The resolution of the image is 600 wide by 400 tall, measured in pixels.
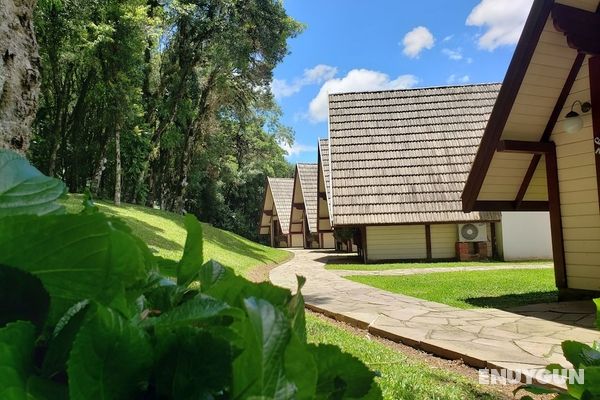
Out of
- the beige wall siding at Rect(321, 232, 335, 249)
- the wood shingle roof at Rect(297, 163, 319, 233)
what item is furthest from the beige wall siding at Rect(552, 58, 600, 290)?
the beige wall siding at Rect(321, 232, 335, 249)

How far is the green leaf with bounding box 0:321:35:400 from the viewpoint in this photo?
328mm

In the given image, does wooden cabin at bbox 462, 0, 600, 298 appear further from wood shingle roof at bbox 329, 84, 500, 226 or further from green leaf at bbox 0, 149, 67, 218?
wood shingle roof at bbox 329, 84, 500, 226

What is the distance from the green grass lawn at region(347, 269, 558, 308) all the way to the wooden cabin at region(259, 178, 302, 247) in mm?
21473

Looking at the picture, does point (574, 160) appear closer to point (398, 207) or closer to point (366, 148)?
point (398, 207)

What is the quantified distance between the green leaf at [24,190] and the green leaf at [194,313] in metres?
0.17

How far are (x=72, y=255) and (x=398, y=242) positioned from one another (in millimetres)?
15249

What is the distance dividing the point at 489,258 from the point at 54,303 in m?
16.0

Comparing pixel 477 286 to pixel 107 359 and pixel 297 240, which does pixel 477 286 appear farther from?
pixel 297 240

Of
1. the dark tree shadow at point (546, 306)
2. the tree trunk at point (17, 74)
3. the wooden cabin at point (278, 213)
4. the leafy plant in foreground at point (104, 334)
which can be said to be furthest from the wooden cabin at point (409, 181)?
the wooden cabin at point (278, 213)

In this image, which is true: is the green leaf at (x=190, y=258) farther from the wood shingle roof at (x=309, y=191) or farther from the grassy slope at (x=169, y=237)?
the wood shingle roof at (x=309, y=191)

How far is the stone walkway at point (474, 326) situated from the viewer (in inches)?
158

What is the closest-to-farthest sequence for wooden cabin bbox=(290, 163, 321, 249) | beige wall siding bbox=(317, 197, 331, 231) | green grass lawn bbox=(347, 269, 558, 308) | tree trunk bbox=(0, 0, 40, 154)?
1. tree trunk bbox=(0, 0, 40, 154)
2. green grass lawn bbox=(347, 269, 558, 308)
3. beige wall siding bbox=(317, 197, 331, 231)
4. wooden cabin bbox=(290, 163, 321, 249)

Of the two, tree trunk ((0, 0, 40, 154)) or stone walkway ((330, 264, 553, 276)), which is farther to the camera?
stone walkway ((330, 264, 553, 276))

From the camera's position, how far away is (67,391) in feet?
1.17
